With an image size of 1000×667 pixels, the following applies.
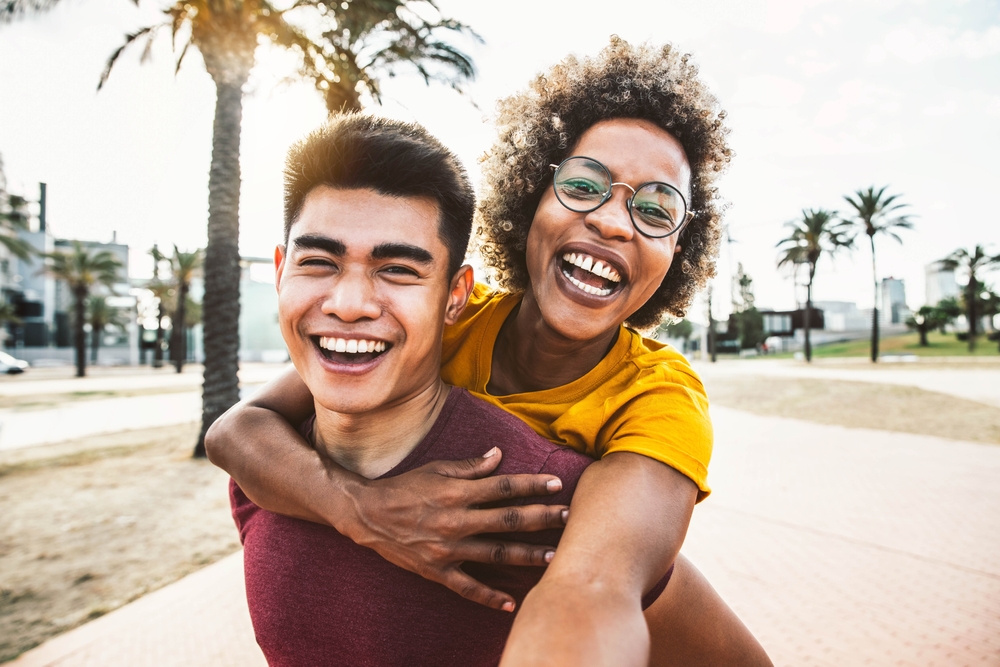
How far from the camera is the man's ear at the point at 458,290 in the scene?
6.13ft

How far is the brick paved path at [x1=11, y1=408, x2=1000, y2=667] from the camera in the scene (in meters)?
3.98

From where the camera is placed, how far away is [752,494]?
7984 millimetres

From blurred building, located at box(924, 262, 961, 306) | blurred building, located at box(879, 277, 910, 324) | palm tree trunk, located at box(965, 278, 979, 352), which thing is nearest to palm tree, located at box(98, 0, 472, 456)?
palm tree trunk, located at box(965, 278, 979, 352)

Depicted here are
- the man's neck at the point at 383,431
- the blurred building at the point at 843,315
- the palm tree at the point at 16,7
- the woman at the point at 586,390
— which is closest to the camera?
the woman at the point at 586,390

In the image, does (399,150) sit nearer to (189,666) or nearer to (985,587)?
(189,666)

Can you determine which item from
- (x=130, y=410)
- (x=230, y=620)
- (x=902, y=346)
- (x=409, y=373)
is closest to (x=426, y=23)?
(x=230, y=620)

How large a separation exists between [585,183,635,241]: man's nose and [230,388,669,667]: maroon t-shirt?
30.9 inches

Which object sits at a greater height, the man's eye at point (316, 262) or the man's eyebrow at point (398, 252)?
the man's eyebrow at point (398, 252)

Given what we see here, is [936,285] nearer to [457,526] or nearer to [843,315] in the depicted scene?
[843,315]

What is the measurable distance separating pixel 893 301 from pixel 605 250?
357 ft

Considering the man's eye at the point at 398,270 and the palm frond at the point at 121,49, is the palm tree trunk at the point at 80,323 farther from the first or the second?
the man's eye at the point at 398,270

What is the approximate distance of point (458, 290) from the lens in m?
1.91

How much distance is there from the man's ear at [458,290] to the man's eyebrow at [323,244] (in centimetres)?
35

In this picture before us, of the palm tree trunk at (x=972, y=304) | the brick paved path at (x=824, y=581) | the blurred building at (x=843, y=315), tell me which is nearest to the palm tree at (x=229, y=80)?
the brick paved path at (x=824, y=581)
